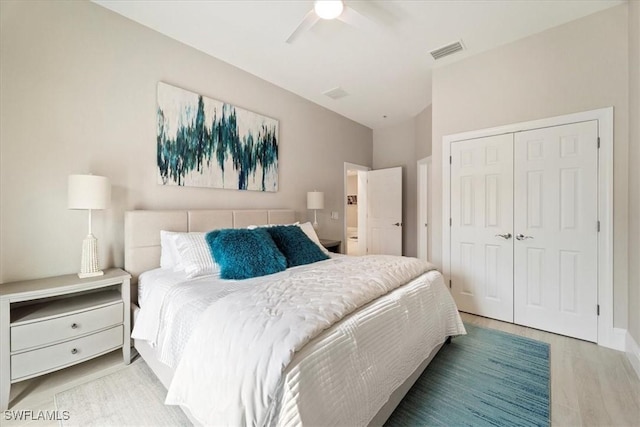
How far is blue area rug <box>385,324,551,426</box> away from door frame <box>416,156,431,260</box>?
93.4 inches

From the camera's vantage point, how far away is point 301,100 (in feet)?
13.2

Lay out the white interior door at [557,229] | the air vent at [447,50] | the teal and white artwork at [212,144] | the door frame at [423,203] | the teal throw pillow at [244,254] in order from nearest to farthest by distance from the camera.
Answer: the teal throw pillow at [244,254] < the white interior door at [557,229] < the teal and white artwork at [212,144] < the air vent at [447,50] < the door frame at [423,203]

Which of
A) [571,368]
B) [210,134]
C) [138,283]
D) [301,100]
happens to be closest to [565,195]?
[571,368]

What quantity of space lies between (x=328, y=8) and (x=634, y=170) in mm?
2757

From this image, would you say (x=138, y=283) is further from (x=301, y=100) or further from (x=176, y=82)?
(x=301, y=100)

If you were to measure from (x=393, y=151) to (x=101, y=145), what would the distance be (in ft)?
15.0

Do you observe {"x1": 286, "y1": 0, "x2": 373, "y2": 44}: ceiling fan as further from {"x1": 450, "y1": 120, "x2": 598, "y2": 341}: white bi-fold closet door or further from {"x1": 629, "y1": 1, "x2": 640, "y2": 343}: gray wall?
A: {"x1": 629, "y1": 1, "x2": 640, "y2": 343}: gray wall

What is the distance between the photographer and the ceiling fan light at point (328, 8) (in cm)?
192

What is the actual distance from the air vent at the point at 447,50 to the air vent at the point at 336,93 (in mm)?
1263

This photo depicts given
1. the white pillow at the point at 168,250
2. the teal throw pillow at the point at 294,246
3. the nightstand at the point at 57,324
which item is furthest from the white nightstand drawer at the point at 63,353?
the teal throw pillow at the point at 294,246

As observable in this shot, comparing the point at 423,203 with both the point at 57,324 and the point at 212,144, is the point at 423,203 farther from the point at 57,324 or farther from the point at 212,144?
the point at 57,324

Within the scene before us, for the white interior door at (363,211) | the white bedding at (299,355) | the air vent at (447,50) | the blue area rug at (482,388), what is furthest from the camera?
the white interior door at (363,211)

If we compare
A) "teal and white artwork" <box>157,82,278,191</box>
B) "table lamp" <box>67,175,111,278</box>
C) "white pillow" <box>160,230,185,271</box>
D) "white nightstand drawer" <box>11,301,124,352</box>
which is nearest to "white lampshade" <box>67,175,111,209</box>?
"table lamp" <box>67,175,111,278</box>

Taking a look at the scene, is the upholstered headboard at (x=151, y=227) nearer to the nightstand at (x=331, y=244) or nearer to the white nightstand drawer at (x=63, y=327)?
the white nightstand drawer at (x=63, y=327)
